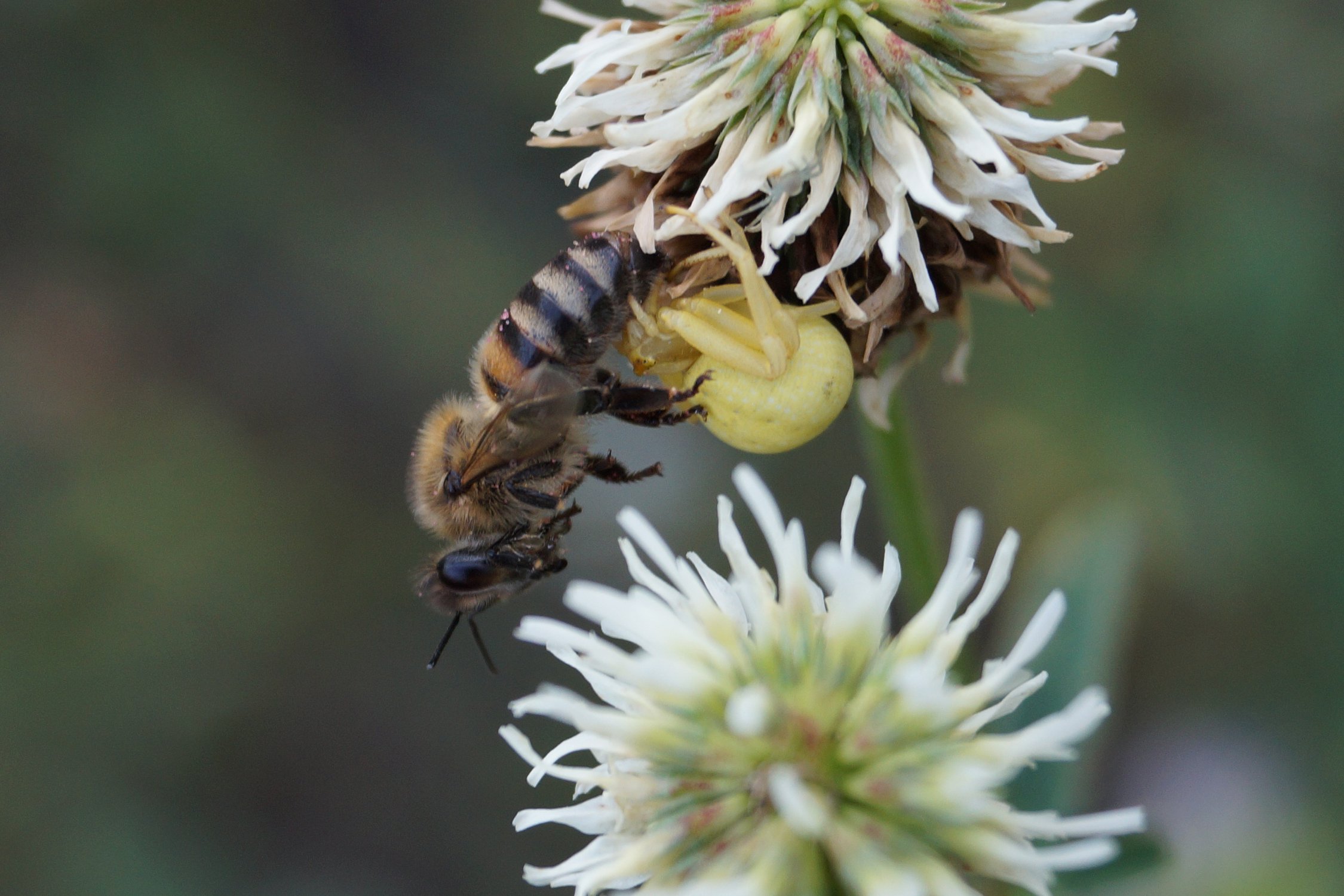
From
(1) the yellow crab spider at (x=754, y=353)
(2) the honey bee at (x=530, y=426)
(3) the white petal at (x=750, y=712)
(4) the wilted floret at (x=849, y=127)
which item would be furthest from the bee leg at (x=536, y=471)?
(3) the white petal at (x=750, y=712)

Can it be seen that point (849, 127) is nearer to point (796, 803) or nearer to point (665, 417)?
point (665, 417)

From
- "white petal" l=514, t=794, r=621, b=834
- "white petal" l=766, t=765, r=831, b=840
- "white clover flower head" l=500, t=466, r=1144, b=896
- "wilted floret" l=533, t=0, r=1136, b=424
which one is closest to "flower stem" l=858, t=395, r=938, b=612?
"wilted floret" l=533, t=0, r=1136, b=424

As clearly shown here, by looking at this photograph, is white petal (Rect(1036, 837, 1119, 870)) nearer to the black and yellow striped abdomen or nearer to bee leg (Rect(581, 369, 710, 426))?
bee leg (Rect(581, 369, 710, 426))

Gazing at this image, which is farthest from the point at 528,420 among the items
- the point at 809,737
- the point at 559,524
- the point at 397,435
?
the point at 397,435

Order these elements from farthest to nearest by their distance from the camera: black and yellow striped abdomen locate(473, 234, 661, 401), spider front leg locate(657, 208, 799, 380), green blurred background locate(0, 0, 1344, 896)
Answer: green blurred background locate(0, 0, 1344, 896), black and yellow striped abdomen locate(473, 234, 661, 401), spider front leg locate(657, 208, 799, 380)

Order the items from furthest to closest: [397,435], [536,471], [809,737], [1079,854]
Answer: [397,435] → [536,471] → [809,737] → [1079,854]

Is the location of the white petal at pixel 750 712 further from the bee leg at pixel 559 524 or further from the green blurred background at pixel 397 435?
the green blurred background at pixel 397 435
